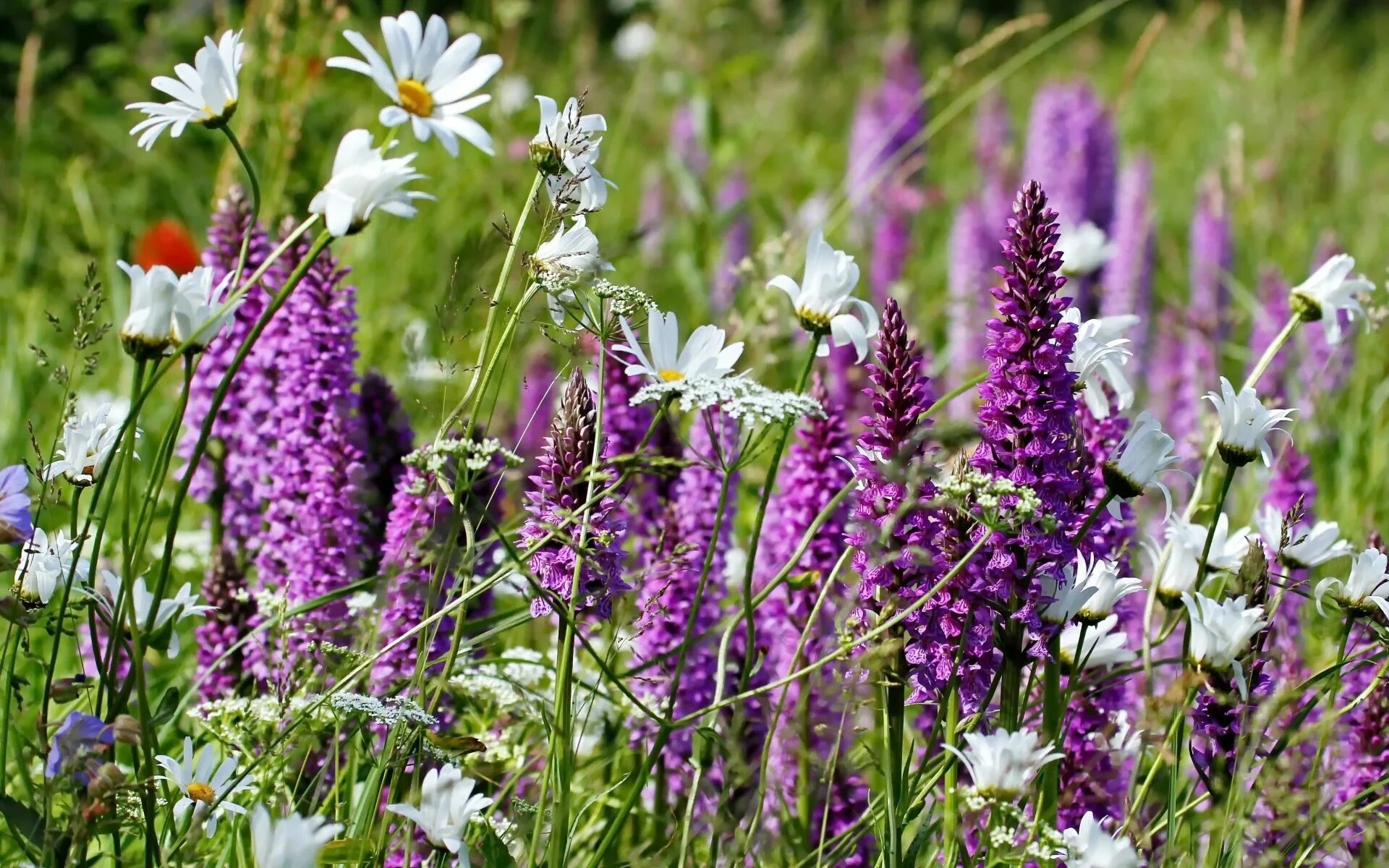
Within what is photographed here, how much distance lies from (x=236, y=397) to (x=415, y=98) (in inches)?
43.2

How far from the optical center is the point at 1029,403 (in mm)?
1540

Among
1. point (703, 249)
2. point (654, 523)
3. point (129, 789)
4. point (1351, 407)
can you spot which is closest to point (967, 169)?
point (703, 249)

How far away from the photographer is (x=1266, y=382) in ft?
12.1

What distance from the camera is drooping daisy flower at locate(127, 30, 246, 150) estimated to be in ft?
4.70

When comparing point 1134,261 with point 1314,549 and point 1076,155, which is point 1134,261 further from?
point 1314,549

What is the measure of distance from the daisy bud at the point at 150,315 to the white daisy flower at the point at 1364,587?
1247mm

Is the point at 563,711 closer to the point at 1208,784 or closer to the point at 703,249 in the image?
the point at 1208,784

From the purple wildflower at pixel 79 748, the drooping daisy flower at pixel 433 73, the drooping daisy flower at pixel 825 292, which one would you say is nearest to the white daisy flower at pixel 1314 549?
the drooping daisy flower at pixel 825 292

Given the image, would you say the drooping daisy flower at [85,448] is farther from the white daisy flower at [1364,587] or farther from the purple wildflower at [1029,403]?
the white daisy flower at [1364,587]

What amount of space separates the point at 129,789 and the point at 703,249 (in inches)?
125

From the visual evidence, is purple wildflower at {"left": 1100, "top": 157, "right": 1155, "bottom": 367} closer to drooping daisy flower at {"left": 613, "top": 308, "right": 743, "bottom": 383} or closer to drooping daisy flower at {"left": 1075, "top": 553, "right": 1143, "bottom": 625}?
drooping daisy flower at {"left": 1075, "top": 553, "right": 1143, "bottom": 625}

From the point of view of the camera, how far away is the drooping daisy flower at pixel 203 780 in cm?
148

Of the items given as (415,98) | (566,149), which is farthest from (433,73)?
(566,149)

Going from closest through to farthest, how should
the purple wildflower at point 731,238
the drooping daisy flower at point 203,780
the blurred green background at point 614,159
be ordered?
1. the drooping daisy flower at point 203,780
2. the blurred green background at point 614,159
3. the purple wildflower at point 731,238
